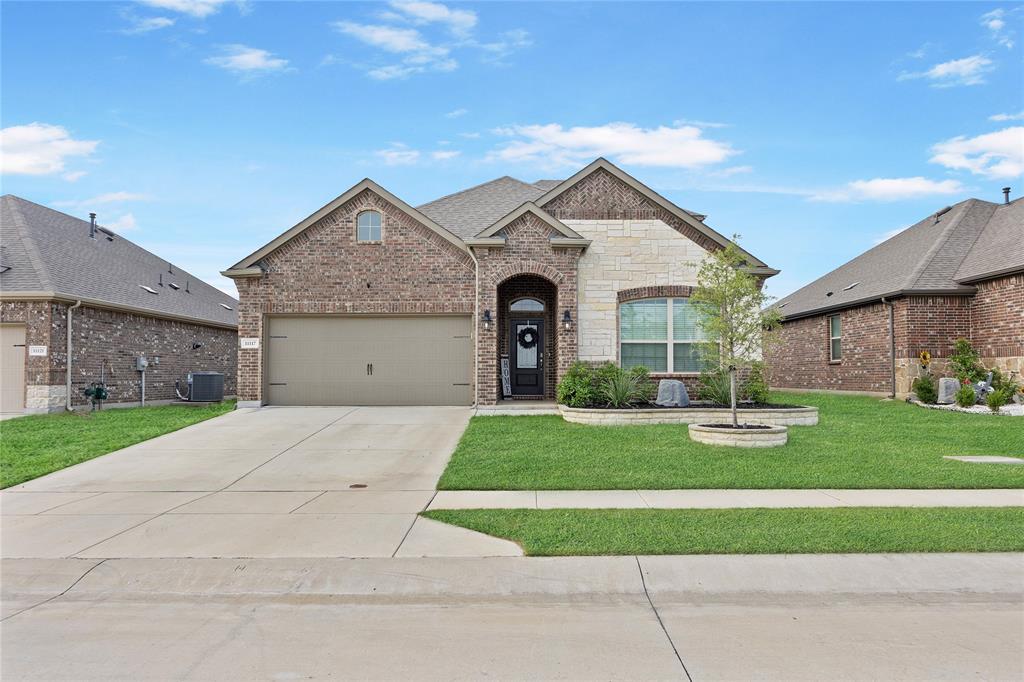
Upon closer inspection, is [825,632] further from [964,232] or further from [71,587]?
[964,232]

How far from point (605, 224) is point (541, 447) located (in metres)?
7.79

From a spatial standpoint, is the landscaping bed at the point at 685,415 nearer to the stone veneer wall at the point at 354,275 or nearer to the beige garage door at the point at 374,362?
the beige garage door at the point at 374,362

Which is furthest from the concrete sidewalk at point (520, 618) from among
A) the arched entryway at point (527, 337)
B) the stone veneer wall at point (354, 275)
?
the arched entryway at point (527, 337)

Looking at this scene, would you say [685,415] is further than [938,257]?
No

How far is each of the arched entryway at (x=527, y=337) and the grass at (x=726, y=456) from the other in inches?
162

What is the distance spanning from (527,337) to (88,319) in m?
12.4

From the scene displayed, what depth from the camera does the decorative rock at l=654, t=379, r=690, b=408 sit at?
583 inches

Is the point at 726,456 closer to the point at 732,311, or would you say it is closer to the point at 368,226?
the point at 732,311

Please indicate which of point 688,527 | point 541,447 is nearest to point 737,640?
point 688,527

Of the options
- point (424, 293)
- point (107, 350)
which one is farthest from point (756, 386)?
point (107, 350)

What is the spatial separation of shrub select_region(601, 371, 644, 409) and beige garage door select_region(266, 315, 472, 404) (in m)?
3.93

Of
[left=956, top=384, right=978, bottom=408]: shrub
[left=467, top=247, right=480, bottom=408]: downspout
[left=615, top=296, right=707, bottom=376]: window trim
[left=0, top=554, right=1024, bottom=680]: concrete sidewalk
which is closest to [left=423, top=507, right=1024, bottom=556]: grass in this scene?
[left=0, top=554, right=1024, bottom=680]: concrete sidewalk

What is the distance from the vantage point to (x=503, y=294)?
59.4ft

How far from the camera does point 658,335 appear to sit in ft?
54.5
